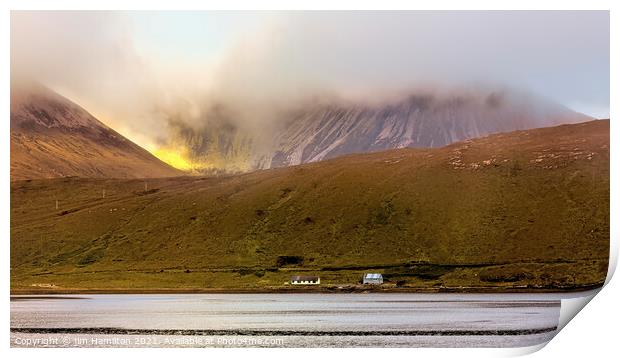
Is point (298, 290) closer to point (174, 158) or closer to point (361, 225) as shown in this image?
point (361, 225)

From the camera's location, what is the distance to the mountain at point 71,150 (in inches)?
4803

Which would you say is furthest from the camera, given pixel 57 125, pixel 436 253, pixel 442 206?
pixel 57 125

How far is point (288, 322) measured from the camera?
144 ft

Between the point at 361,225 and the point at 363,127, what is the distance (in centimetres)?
3891

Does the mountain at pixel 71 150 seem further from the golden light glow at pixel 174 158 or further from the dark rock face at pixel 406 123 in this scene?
the dark rock face at pixel 406 123

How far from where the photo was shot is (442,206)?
89.6 metres

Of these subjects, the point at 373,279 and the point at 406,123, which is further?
the point at 406,123

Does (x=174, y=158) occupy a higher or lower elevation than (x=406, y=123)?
lower

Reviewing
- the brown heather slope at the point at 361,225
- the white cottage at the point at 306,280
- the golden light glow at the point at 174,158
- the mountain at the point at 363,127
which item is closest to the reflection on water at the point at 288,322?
the white cottage at the point at 306,280

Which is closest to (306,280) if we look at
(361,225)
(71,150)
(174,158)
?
(361,225)

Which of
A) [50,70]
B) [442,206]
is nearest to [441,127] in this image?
[442,206]

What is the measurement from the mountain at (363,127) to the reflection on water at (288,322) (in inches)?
1295

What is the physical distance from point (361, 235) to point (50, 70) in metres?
→ 36.8
